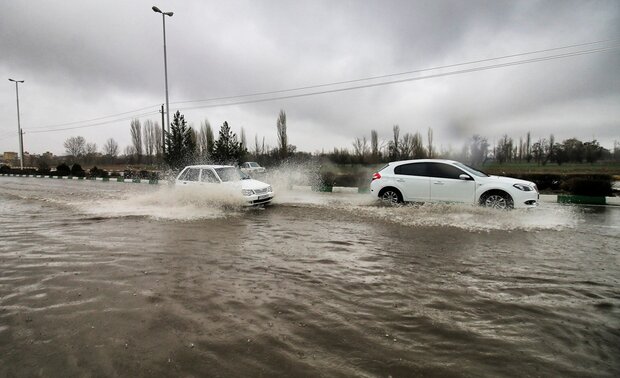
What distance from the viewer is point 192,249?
5.82 metres

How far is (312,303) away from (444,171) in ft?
24.8

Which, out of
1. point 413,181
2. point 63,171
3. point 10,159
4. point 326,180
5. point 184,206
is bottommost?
point 184,206

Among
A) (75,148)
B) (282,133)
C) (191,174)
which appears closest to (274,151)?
(282,133)

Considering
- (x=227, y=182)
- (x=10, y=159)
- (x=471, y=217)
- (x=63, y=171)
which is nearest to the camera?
(x=471, y=217)

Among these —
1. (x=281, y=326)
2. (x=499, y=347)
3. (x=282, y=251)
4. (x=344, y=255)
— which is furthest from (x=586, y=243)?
(x=281, y=326)

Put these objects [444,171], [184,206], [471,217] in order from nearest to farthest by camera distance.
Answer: [471,217] → [444,171] → [184,206]

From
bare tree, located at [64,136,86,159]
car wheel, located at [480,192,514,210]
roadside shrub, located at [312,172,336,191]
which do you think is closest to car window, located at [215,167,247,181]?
car wheel, located at [480,192,514,210]

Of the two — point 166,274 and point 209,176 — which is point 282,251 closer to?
point 166,274

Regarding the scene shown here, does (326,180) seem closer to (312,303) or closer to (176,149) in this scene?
(176,149)

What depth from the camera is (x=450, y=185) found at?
9656 millimetres

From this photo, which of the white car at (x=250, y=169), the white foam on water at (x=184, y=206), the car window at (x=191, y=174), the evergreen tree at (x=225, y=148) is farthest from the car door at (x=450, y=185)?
the white car at (x=250, y=169)

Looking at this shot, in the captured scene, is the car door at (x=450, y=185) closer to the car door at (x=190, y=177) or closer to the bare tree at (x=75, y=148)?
the car door at (x=190, y=177)

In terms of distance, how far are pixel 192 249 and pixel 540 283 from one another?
504cm

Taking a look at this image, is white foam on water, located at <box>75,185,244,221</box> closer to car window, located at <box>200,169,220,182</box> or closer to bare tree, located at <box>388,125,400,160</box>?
car window, located at <box>200,169,220,182</box>
